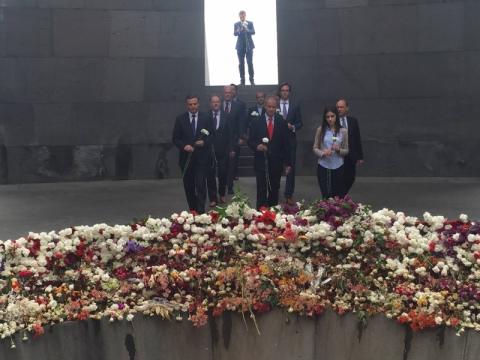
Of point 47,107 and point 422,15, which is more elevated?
point 422,15

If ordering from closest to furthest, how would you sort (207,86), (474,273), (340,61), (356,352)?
(356,352) → (474,273) → (340,61) → (207,86)

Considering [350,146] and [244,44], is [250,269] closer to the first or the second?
[350,146]

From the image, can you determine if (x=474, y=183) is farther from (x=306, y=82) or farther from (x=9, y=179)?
(x=9, y=179)

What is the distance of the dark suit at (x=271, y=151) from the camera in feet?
33.4

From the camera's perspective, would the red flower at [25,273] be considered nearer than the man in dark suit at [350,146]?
Yes

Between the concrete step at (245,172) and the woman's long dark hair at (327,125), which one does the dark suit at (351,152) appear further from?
the concrete step at (245,172)

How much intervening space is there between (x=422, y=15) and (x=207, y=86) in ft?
17.3

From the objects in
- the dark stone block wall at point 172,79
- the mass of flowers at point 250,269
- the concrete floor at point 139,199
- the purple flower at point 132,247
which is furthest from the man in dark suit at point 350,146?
the dark stone block wall at point 172,79

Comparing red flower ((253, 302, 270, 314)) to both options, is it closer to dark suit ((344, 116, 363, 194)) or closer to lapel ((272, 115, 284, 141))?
dark suit ((344, 116, 363, 194))

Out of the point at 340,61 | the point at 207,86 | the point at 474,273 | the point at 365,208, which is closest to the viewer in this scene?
the point at 474,273

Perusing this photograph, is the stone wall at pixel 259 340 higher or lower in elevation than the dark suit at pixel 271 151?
lower

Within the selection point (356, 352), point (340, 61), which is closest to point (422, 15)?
point (340, 61)

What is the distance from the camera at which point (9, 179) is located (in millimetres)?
15000

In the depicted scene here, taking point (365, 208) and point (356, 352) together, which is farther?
point (365, 208)
